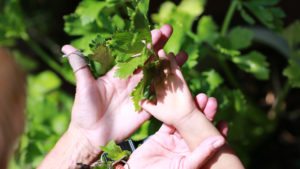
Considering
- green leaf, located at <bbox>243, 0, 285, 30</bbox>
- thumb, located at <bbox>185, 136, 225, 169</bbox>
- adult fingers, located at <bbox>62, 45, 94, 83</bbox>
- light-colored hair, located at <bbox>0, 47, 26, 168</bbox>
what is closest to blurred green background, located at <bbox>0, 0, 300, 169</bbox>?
green leaf, located at <bbox>243, 0, 285, 30</bbox>

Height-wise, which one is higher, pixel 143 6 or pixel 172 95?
A: pixel 143 6

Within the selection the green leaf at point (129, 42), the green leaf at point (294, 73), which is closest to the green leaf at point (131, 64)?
the green leaf at point (129, 42)

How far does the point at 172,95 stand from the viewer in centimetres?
123

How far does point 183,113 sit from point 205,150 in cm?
9

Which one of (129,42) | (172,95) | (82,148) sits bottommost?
(82,148)

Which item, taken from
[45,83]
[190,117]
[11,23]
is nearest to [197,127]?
[190,117]

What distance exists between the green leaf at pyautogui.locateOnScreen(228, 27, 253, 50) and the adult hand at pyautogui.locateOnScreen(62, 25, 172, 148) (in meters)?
0.37

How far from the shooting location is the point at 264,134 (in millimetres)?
1944

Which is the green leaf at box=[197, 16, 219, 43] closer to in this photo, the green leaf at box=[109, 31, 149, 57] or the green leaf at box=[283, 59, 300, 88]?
the green leaf at box=[283, 59, 300, 88]

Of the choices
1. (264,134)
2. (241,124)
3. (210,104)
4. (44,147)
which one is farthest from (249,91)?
(210,104)

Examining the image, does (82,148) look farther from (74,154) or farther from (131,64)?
(131,64)

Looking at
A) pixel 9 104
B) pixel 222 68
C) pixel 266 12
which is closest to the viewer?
pixel 9 104

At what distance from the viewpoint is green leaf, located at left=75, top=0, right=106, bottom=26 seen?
1446mm

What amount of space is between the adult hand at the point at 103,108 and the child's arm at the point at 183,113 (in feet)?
0.26
